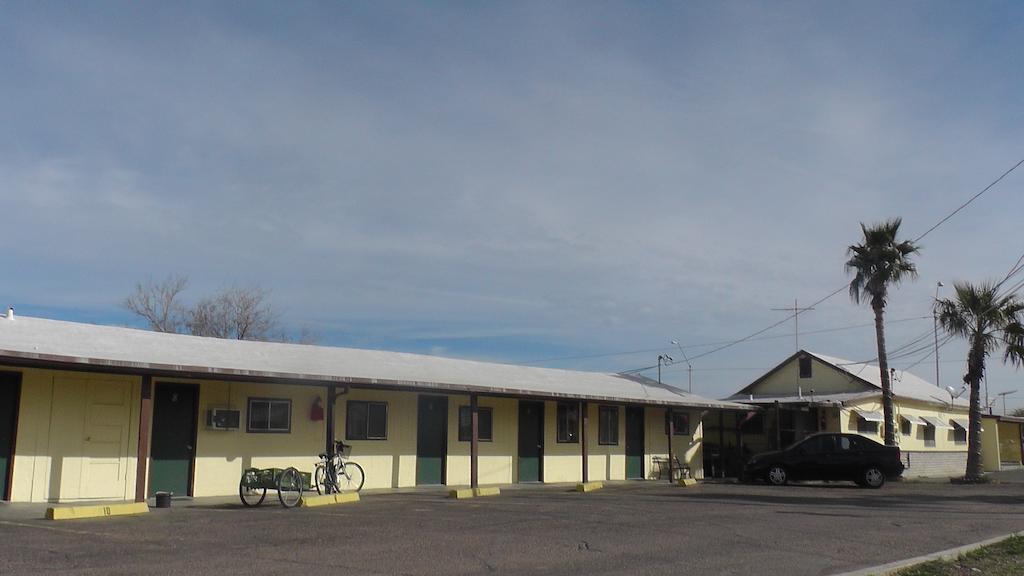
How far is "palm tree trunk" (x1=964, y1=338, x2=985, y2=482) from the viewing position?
29.3 m

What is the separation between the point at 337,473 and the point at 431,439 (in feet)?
12.4

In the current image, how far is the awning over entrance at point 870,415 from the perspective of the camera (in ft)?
103

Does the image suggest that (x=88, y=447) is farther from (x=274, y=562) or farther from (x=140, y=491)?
(x=274, y=562)

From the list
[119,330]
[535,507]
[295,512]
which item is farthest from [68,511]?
[535,507]

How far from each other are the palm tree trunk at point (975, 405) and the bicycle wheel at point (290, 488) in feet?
75.1

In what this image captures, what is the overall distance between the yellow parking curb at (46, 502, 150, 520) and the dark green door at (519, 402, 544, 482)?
1143 centimetres

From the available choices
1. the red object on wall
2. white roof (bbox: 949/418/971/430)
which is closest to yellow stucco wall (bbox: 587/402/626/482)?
the red object on wall

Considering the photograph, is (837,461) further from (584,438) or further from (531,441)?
(531,441)

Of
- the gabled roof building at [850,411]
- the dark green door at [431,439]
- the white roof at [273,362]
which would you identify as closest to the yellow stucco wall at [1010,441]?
the gabled roof building at [850,411]

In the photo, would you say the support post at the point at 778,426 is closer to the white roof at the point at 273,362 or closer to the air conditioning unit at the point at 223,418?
the white roof at the point at 273,362

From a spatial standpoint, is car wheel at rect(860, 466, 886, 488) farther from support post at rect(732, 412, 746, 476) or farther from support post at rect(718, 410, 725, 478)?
support post at rect(718, 410, 725, 478)

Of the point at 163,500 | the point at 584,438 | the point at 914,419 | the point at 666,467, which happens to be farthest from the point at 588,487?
the point at 914,419

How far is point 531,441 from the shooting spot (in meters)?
24.6

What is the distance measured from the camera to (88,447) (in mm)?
16703
